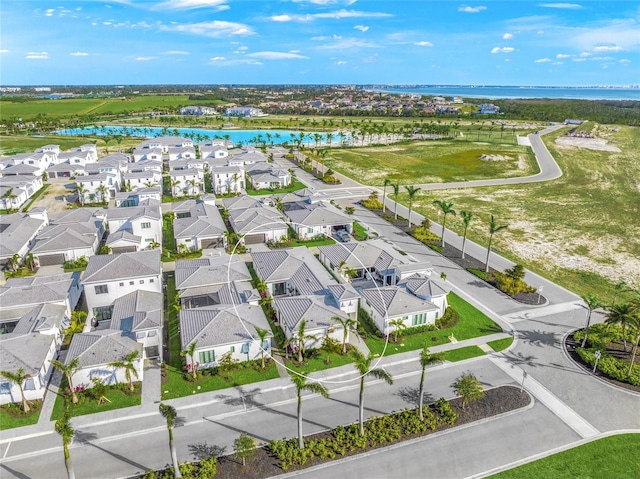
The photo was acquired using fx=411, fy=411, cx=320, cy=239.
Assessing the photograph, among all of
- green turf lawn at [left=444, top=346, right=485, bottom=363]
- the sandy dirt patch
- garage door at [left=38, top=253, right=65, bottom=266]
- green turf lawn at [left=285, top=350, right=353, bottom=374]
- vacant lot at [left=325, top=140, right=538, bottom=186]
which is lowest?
green turf lawn at [left=285, top=350, right=353, bottom=374]

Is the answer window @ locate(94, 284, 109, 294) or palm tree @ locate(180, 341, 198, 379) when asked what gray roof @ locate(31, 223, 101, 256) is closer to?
window @ locate(94, 284, 109, 294)

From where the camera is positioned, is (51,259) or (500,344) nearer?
(500,344)

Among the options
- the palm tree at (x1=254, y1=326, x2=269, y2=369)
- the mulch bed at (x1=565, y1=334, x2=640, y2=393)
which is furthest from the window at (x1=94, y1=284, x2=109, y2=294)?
the mulch bed at (x1=565, y1=334, x2=640, y2=393)

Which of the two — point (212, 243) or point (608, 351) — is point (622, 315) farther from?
point (212, 243)

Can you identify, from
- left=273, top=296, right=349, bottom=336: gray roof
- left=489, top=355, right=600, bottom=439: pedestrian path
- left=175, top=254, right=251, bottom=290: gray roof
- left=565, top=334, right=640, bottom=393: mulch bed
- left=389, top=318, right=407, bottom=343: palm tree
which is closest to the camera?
left=489, top=355, right=600, bottom=439: pedestrian path

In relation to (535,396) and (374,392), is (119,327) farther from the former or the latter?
(535,396)

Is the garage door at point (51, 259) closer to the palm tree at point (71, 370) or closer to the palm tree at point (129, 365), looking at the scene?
the palm tree at point (71, 370)

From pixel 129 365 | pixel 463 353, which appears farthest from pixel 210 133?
pixel 463 353
